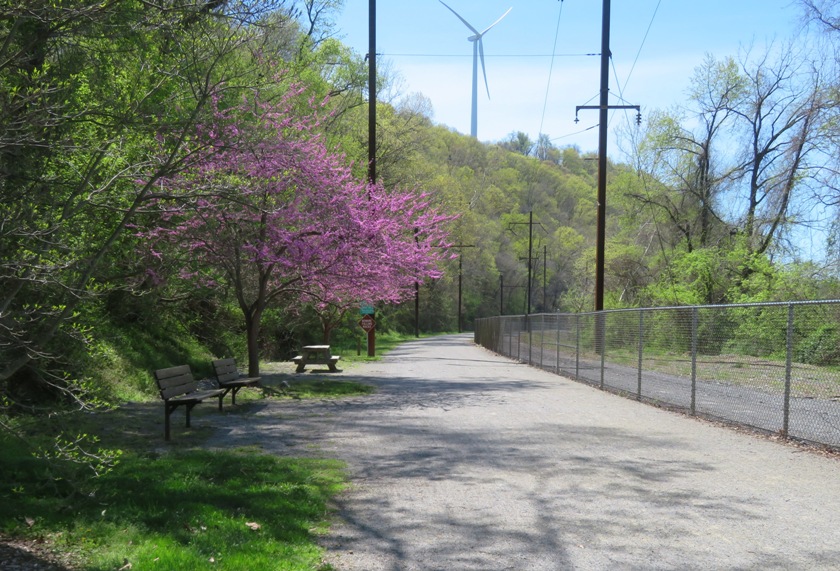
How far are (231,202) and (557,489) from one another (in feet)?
16.7

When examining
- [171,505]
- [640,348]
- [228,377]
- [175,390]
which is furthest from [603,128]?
[171,505]

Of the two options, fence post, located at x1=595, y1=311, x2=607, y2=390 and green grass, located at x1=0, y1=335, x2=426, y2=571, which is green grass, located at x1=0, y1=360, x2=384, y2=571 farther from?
fence post, located at x1=595, y1=311, x2=607, y2=390

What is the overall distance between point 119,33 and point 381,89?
128 feet

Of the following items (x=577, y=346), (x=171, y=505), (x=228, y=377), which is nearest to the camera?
(x=171, y=505)

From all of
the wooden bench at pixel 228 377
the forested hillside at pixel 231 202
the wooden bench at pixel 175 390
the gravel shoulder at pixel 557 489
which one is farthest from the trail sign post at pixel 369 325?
the wooden bench at pixel 175 390

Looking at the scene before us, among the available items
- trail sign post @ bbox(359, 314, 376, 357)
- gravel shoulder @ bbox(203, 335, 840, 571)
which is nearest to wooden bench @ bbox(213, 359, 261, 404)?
gravel shoulder @ bbox(203, 335, 840, 571)

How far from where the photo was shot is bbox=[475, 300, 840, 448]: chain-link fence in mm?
9133

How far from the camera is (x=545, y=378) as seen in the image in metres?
21.6

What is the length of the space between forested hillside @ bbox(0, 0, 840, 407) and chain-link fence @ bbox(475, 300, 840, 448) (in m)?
5.54

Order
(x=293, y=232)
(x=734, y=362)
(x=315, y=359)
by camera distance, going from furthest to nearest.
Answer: (x=315, y=359), (x=293, y=232), (x=734, y=362)

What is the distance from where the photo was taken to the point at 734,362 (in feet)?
36.8

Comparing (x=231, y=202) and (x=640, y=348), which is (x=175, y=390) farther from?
(x=640, y=348)

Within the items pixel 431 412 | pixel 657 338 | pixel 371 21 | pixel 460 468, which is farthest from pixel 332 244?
pixel 371 21

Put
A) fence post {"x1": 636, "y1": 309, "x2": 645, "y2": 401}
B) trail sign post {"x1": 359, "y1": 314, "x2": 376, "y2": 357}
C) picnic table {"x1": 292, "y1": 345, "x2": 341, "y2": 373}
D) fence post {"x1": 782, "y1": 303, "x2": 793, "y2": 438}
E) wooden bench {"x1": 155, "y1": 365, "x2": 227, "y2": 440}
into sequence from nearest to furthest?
fence post {"x1": 782, "y1": 303, "x2": 793, "y2": 438} → wooden bench {"x1": 155, "y1": 365, "x2": 227, "y2": 440} → fence post {"x1": 636, "y1": 309, "x2": 645, "y2": 401} → picnic table {"x1": 292, "y1": 345, "x2": 341, "y2": 373} → trail sign post {"x1": 359, "y1": 314, "x2": 376, "y2": 357}
